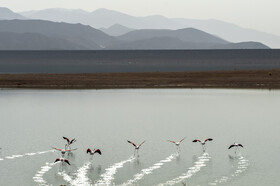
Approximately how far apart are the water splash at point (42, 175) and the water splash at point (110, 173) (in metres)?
3.39

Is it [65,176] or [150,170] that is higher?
[150,170]

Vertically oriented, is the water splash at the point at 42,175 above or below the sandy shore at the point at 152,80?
below

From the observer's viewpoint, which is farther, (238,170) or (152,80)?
(152,80)

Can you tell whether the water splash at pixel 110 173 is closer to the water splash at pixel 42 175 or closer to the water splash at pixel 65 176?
the water splash at pixel 65 176

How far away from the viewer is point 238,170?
3522 centimetres

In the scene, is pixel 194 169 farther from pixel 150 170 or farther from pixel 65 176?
pixel 65 176

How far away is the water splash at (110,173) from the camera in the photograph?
1258 inches

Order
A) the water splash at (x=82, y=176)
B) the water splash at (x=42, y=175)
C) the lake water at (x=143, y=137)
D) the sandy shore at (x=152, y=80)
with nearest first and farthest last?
1. the water splash at (x=82, y=176)
2. the water splash at (x=42, y=175)
3. the lake water at (x=143, y=137)
4. the sandy shore at (x=152, y=80)

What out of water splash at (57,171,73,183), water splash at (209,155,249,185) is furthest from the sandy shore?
water splash at (57,171,73,183)

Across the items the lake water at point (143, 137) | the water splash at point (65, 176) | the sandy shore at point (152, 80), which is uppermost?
the sandy shore at point (152, 80)

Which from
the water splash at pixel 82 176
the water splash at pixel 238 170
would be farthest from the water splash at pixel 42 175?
the water splash at pixel 238 170

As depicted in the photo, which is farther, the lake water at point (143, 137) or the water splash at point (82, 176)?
the lake water at point (143, 137)

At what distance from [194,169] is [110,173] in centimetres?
576

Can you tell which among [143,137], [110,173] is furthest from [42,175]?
[143,137]
